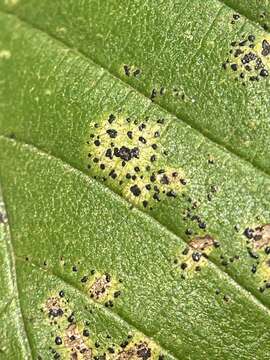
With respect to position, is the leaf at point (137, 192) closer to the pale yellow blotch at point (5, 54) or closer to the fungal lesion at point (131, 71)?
the fungal lesion at point (131, 71)

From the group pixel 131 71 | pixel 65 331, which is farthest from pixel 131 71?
pixel 65 331

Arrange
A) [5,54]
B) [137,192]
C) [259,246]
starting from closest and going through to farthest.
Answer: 1. [259,246]
2. [137,192]
3. [5,54]

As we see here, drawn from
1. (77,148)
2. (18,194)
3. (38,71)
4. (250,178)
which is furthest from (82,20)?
(250,178)

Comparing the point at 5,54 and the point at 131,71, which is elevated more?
the point at 131,71

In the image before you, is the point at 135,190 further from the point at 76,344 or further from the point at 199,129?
the point at 76,344

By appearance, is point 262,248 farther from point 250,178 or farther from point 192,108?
point 192,108

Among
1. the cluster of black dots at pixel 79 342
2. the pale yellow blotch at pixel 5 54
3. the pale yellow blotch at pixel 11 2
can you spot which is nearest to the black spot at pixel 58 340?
the cluster of black dots at pixel 79 342
